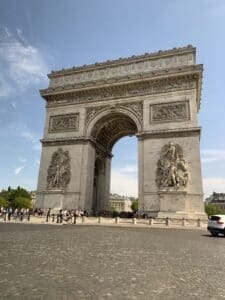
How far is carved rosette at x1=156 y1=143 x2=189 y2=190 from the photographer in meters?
23.2

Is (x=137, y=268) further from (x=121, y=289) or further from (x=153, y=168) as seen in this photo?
(x=153, y=168)

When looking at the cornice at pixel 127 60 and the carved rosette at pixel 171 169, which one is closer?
the carved rosette at pixel 171 169

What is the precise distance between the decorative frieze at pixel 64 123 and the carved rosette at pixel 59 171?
2.56 metres

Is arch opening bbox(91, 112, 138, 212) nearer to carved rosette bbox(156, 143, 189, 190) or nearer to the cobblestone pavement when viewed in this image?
carved rosette bbox(156, 143, 189, 190)

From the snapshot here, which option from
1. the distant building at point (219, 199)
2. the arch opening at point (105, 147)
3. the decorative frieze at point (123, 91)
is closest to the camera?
the decorative frieze at point (123, 91)

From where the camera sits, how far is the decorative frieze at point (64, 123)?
29.3m

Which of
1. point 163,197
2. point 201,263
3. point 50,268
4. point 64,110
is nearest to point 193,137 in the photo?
point 163,197

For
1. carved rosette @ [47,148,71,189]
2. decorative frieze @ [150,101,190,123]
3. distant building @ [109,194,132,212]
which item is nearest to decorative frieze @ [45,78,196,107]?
decorative frieze @ [150,101,190,123]

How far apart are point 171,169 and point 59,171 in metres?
11.2

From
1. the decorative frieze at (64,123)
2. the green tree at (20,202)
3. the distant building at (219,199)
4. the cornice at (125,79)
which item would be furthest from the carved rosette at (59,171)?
the distant building at (219,199)

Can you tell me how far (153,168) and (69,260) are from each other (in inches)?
819

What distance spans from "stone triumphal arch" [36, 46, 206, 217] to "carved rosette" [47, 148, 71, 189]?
0.33ft

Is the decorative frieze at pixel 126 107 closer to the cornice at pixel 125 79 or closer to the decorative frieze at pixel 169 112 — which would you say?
the decorative frieze at pixel 169 112

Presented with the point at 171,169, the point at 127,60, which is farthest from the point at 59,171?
the point at 127,60
